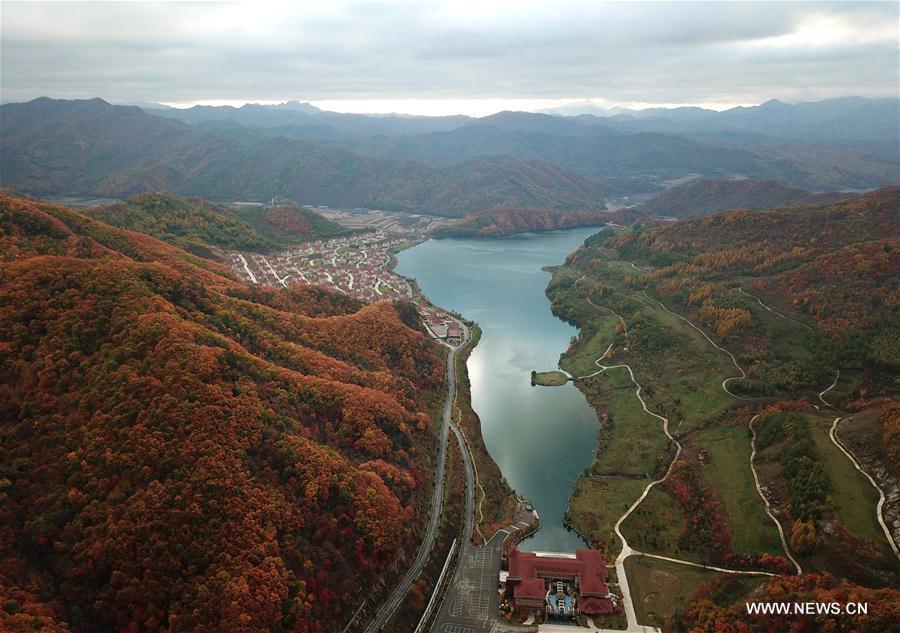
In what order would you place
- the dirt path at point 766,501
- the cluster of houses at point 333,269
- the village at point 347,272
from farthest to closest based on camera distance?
the cluster of houses at point 333,269 < the village at point 347,272 < the dirt path at point 766,501

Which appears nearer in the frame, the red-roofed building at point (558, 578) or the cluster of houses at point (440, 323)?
the red-roofed building at point (558, 578)

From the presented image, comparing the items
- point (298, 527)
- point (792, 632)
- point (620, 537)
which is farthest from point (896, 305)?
point (298, 527)

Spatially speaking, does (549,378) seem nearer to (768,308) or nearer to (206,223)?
(768,308)

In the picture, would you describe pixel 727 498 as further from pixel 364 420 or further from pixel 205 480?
pixel 205 480

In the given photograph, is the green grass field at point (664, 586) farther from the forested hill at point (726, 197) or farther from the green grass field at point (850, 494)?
the forested hill at point (726, 197)

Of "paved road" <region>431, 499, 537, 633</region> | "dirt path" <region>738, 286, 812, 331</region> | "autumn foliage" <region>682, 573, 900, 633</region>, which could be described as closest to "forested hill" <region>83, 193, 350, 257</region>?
"paved road" <region>431, 499, 537, 633</region>

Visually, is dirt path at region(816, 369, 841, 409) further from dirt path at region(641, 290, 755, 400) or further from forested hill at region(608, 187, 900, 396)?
dirt path at region(641, 290, 755, 400)

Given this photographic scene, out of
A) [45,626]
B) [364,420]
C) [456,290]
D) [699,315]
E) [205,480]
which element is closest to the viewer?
[45,626]

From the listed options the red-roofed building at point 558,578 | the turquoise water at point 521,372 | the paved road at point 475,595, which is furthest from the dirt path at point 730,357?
the paved road at point 475,595
